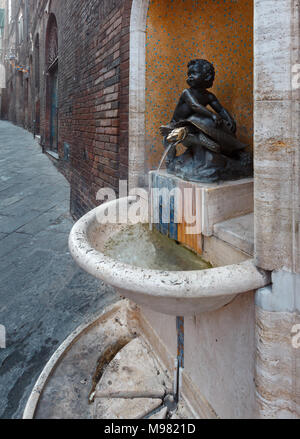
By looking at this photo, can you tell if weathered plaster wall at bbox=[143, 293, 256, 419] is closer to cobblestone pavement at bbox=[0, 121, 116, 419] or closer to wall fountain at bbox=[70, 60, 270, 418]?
wall fountain at bbox=[70, 60, 270, 418]

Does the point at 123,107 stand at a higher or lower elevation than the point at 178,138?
higher

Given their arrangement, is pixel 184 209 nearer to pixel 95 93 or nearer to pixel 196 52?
pixel 196 52

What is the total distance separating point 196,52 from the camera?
2.23m

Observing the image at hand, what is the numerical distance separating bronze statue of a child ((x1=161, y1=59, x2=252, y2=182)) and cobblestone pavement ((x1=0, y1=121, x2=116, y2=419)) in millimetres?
1561

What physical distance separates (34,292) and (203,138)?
2.20m

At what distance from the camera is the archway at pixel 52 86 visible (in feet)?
27.1

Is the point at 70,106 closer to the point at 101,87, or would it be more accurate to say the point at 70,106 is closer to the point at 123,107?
the point at 101,87

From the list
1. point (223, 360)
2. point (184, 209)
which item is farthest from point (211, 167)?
point (223, 360)

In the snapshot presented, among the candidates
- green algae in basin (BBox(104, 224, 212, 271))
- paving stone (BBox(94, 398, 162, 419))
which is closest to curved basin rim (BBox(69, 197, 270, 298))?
green algae in basin (BBox(104, 224, 212, 271))

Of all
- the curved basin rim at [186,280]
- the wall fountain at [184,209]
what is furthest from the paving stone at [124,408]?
the curved basin rim at [186,280]

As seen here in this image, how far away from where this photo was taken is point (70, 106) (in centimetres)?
494

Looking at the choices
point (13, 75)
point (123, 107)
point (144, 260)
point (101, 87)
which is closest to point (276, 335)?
point (144, 260)

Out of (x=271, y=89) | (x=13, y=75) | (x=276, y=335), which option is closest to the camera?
(x=271, y=89)
